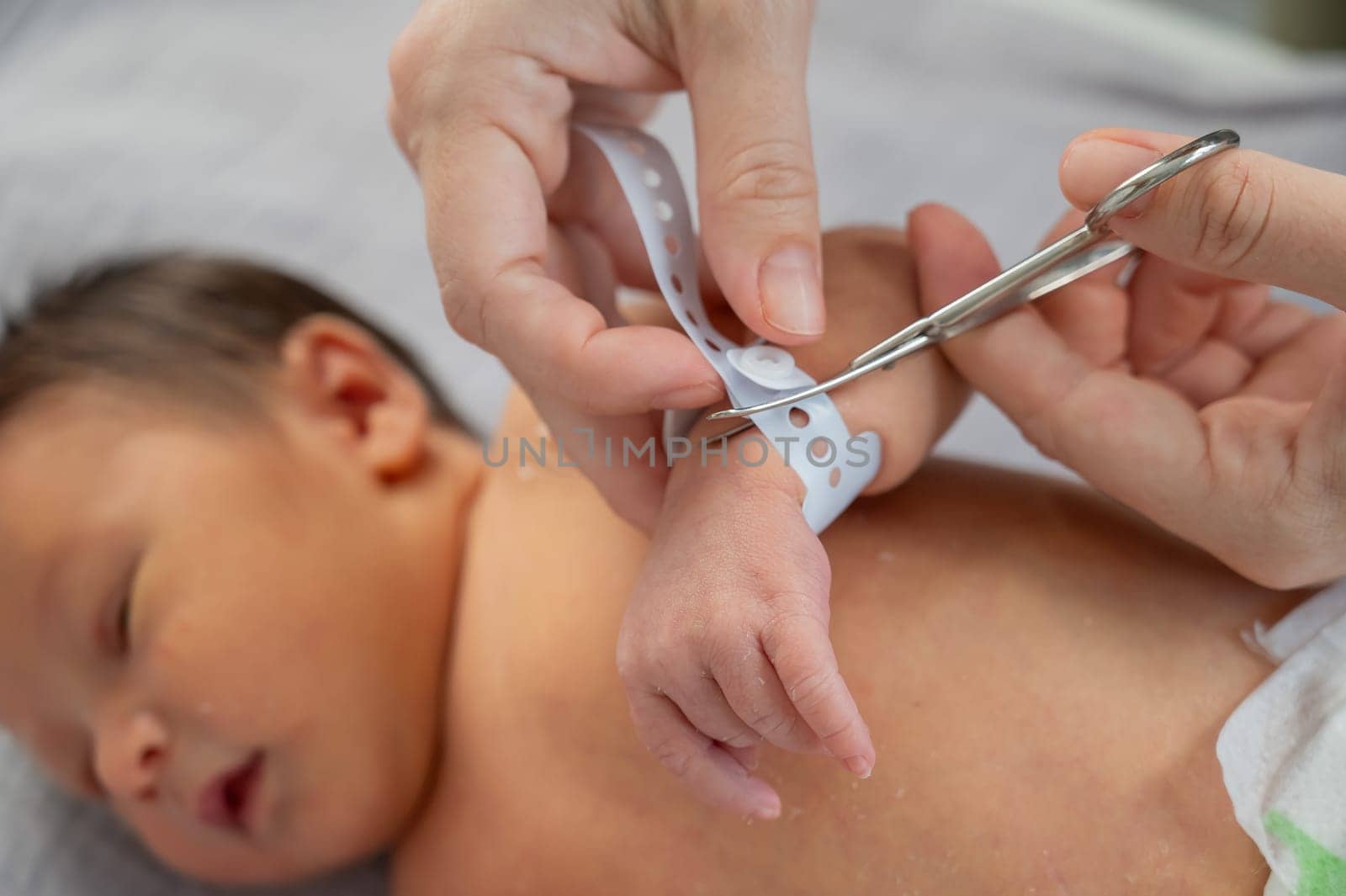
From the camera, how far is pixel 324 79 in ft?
5.93

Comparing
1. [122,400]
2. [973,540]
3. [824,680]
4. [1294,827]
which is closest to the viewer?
[824,680]

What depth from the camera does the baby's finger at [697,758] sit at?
0.71 metres

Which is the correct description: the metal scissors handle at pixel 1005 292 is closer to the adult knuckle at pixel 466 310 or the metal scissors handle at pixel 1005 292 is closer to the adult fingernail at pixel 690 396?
the adult fingernail at pixel 690 396

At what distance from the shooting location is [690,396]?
69cm

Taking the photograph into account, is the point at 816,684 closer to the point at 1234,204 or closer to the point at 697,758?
the point at 697,758

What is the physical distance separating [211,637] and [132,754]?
0.38 ft

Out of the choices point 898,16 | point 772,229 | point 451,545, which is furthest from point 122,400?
point 898,16

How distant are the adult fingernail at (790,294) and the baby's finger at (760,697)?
0.71ft

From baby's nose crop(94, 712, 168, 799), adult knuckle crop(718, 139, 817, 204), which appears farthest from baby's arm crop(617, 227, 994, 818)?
baby's nose crop(94, 712, 168, 799)

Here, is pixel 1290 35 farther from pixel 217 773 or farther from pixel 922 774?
pixel 217 773

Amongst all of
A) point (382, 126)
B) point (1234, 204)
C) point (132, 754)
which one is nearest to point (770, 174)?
point (1234, 204)

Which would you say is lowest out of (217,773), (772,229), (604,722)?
(217,773)

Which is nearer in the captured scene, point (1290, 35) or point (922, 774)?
point (922, 774)

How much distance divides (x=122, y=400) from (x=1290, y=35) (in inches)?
68.1
